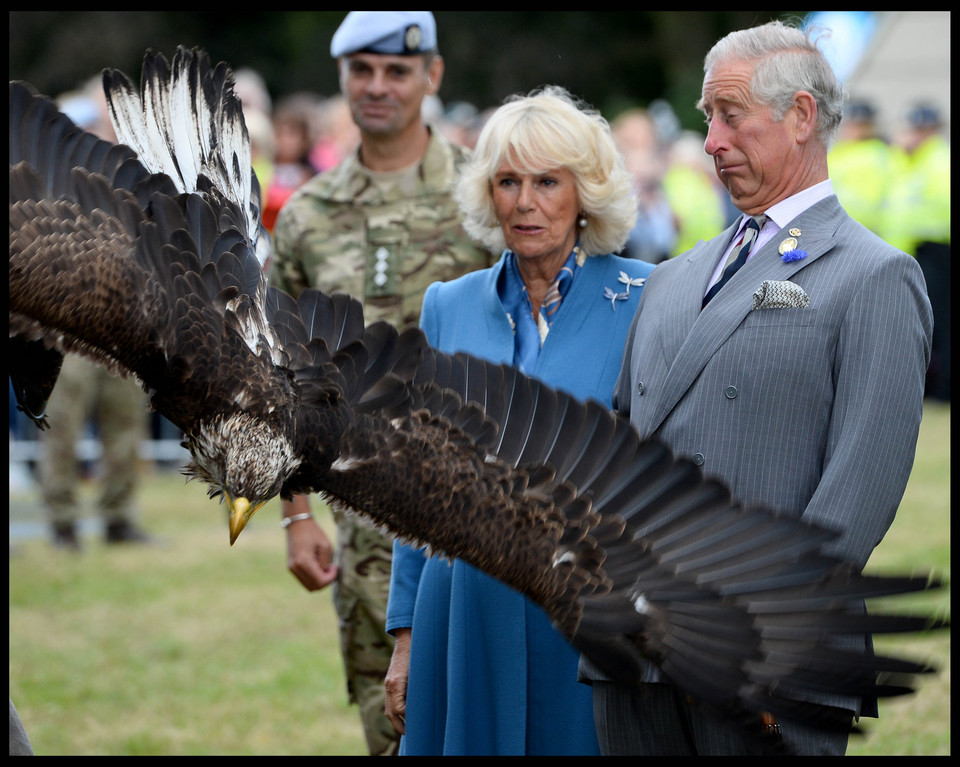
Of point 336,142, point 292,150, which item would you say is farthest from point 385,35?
point 336,142

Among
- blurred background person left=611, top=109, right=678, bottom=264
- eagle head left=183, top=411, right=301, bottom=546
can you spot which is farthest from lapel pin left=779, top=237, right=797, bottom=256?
blurred background person left=611, top=109, right=678, bottom=264

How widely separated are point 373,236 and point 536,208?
1180mm

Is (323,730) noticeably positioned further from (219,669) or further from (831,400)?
(831,400)

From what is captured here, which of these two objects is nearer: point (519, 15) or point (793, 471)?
point (793, 471)

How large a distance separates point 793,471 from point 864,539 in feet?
0.79

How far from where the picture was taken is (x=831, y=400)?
2.96 meters

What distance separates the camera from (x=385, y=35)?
4.75 m

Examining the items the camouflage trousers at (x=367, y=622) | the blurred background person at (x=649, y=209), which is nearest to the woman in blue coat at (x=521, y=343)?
the camouflage trousers at (x=367, y=622)

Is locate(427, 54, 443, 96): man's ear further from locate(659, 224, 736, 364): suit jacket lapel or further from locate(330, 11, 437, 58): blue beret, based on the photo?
locate(659, 224, 736, 364): suit jacket lapel

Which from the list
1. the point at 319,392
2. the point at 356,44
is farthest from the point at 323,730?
the point at 356,44

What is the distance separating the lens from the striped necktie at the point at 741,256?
10.6ft

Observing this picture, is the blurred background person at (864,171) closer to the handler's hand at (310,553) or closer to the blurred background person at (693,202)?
the blurred background person at (693,202)

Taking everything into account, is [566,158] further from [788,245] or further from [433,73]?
[433,73]

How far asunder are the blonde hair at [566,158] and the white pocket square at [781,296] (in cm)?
90
